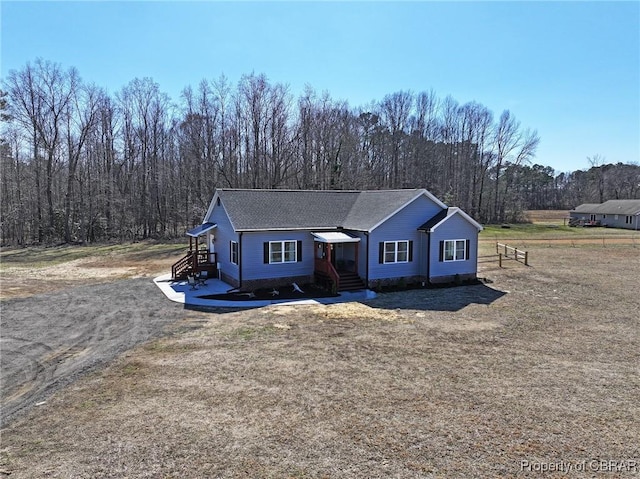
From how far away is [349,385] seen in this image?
8.71 m

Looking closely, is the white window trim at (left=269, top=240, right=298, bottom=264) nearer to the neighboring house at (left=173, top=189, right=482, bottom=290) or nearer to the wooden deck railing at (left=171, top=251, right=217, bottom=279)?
the neighboring house at (left=173, top=189, right=482, bottom=290)

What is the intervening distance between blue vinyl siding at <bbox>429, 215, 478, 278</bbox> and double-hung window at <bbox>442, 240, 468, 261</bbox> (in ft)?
0.51

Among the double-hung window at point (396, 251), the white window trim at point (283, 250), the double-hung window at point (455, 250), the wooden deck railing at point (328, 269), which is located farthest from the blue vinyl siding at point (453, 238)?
the white window trim at point (283, 250)

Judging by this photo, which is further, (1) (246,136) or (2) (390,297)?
(1) (246,136)

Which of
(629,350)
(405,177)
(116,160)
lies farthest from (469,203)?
(629,350)

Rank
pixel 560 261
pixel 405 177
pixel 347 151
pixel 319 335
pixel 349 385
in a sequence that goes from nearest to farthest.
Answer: pixel 349 385, pixel 319 335, pixel 560 261, pixel 347 151, pixel 405 177

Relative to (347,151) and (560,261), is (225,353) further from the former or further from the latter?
(347,151)

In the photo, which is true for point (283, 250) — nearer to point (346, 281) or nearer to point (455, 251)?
point (346, 281)

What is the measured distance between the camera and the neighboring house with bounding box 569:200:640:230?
171ft

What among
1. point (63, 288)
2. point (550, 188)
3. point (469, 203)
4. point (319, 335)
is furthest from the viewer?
point (550, 188)

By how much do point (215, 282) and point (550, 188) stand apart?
9773 centimetres

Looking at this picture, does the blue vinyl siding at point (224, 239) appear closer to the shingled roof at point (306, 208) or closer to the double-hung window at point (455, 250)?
the shingled roof at point (306, 208)

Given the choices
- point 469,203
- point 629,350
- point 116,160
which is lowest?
point 629,350

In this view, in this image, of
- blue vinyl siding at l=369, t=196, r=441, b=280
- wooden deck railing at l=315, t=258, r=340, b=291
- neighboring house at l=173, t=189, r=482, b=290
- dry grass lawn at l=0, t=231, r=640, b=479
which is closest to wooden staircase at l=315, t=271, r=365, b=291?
neighboring house at l=173, t=189, r=482, b=290
